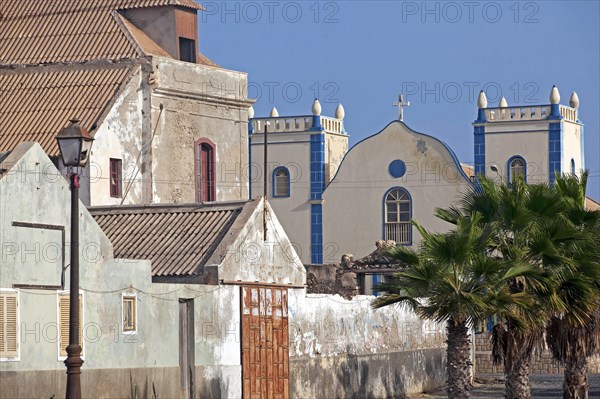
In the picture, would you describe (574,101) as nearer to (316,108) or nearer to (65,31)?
(316,108)

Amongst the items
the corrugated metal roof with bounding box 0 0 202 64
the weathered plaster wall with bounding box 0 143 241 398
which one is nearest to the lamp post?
the weathered plaster wall with bounding box 0 143 241 398

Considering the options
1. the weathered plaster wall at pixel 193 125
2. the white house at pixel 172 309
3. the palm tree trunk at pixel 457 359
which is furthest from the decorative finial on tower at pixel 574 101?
the palm tree trunk at pixel 457 359

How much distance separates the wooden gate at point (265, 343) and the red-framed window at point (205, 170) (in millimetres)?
11187

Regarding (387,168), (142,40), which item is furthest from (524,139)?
(142,40)

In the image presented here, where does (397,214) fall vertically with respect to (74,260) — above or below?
above

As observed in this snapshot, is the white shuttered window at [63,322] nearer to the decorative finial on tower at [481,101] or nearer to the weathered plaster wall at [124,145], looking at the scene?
the weathered plaster wall at [124,145]

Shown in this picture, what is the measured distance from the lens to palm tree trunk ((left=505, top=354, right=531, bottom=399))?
2559 centimetres

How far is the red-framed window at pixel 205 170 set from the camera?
128 feet

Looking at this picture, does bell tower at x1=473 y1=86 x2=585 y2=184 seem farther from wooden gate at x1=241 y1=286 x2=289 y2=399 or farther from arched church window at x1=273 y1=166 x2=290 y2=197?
wooden gate at x1=241 y1=286 x2=289 y2=399

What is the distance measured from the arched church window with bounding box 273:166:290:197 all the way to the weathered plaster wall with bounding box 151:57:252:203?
25.7 m

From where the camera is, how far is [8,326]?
2105 cm

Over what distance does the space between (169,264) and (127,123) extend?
11.1 meters

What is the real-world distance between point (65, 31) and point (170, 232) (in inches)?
530

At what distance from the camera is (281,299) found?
28.3 metres
